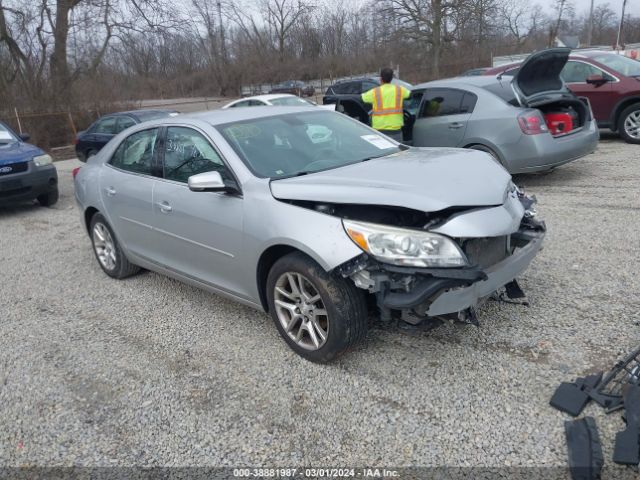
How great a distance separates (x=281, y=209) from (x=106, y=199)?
244cm

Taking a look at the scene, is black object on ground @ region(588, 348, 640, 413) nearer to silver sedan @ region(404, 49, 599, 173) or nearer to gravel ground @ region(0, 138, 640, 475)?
gravel ground @ region(0, 138, 640, 475)

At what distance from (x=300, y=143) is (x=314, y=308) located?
1.40 metres

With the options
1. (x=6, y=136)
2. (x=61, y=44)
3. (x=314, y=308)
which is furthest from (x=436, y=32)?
(x=314, y=308)

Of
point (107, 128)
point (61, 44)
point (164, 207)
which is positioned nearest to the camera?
point (164, 207)

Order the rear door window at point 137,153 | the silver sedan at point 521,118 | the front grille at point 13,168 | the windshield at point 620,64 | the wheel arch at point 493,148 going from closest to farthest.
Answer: the rear door window at point 137,153, the silver sedan at point 521,118, the wheel arch at point 493,148, the front grille at point 13,168, the windshield at point 620,64

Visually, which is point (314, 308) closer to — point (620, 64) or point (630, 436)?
point (630, 436)

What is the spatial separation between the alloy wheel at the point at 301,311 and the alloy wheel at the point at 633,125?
346 inches

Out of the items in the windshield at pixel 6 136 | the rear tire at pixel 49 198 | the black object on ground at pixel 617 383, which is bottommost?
the rear tire at pixel 49 198

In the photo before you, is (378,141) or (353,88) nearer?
(378,141)

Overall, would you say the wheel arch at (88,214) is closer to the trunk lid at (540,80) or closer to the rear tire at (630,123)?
the trunk lid at (540,80)

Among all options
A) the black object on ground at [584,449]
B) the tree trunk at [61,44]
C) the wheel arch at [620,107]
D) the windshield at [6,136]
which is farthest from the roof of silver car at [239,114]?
the tree trunk at [61,44]

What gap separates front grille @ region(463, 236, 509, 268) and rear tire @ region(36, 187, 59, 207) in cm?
839

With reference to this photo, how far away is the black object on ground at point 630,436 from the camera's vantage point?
234 cm

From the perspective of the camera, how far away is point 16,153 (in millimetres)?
8797
